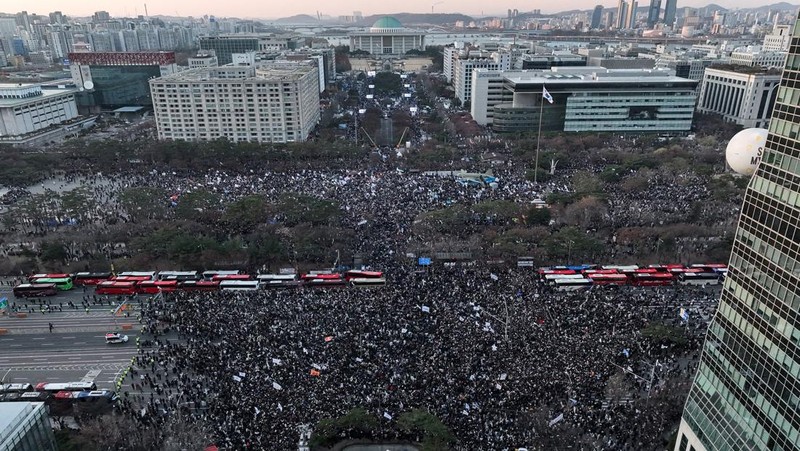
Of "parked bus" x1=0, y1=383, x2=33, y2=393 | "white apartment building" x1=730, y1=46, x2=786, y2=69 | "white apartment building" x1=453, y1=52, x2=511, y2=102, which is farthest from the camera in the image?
"white apartment building" x1=730, y1=46, x2=786, y2=69

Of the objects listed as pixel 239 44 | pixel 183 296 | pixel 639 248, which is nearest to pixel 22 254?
pixel 183 296

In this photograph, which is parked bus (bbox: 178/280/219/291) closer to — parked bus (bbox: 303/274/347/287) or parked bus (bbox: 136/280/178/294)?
parked bus (bbox: 136/280/178/294)

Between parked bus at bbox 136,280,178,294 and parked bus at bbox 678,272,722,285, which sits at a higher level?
parked bus at bbox 678,272,722,285

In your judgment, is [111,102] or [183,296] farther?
[111,102]

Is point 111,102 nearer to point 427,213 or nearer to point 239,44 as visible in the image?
point 239,44

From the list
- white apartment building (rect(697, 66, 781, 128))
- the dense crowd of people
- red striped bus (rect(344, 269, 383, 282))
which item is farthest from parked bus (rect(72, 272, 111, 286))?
white apartment building (rect(697, 66, 781, 128))

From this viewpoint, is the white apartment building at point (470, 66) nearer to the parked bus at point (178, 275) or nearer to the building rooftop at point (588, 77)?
the building rooftop at point (588, 77)

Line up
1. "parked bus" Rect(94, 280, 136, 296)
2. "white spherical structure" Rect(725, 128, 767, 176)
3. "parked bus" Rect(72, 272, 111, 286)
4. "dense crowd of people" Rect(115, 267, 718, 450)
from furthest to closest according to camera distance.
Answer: "white spherical structure" Rect(725, 128, 767, 176) → "parked bus" Rect(72, 272, 111, 286) → "parked bus" Rect(94, 280, 136, 296) → "dense crowd of people" Rect(115, 267, 718, 450)
